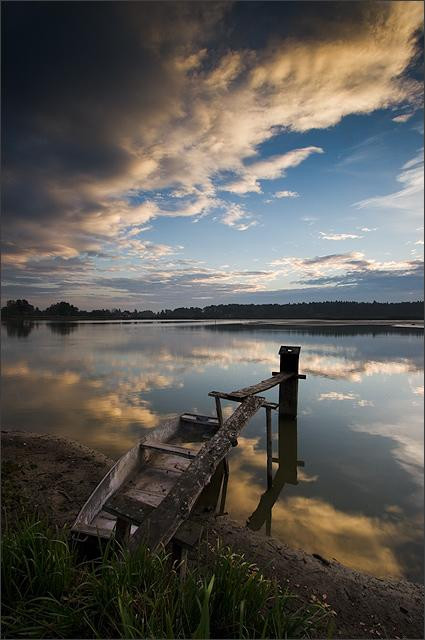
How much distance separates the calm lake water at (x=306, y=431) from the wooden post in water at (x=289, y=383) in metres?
0.71

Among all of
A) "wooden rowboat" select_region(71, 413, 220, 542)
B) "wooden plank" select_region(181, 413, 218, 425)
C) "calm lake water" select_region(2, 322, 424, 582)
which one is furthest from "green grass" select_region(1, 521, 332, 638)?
"wooden plank" select_region(181, 413, 218, 425)

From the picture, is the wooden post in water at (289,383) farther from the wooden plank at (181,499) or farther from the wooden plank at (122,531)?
the wooden plank at (122,531)

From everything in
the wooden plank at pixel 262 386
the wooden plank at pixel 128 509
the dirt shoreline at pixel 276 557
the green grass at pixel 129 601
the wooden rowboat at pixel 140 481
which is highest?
the wooden plank at pixel 128 509

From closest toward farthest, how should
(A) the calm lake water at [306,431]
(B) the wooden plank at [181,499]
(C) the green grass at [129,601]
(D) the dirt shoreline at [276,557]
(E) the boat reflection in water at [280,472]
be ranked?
(C) the green grass at [129,601]
(B) the wooden plank at [181,499]
(D) the dirt shoreline at [276,557]
(A) the calm lake water at [306,431]
(E) the boat reflection in water at [280,472]

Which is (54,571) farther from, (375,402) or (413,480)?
(375,402)

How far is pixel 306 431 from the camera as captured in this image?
12.6 m

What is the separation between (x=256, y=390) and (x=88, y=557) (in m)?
6.61

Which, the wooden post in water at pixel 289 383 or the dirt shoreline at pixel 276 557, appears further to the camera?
the wooden post in water at pixel 289 383

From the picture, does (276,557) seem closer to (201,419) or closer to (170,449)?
(170,449)

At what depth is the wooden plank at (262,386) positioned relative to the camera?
9.14m

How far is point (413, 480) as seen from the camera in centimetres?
913

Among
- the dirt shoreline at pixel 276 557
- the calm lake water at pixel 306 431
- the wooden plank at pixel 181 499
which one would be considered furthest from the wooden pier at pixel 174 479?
the dirt shoreline at pixel 276 557

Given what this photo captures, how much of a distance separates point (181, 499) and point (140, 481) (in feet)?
11.0

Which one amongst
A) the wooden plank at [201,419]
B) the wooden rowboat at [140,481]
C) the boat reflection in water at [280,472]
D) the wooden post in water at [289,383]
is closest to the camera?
the wooden rowboat at [140,481]
